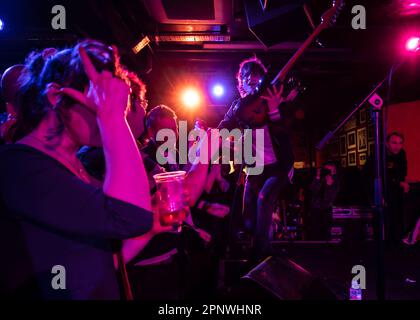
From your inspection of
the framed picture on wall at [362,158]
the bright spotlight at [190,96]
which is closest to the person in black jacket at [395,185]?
the framed picture on wall at [362,158]

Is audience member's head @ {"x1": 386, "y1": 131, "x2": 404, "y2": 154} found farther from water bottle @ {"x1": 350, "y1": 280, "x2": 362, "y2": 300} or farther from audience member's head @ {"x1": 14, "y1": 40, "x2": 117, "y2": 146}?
audience member's head @ {"x1": 14, "y1": 40, "x2": 117, "y2": 146}

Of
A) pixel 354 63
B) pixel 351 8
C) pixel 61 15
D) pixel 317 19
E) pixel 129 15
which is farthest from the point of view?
pixel 354 63

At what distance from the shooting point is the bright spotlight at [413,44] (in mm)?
2484

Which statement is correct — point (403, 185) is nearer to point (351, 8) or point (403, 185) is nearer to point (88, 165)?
point (351, 8)

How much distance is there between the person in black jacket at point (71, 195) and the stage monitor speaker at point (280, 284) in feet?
2.75

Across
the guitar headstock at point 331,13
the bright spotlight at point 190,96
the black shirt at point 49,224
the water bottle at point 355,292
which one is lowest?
the water bottle at point 355,292

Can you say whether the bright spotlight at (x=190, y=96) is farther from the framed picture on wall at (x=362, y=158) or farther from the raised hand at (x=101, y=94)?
the raised hand at (x=101, y=94)

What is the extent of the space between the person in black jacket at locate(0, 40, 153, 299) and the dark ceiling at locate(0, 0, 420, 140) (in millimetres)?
2375

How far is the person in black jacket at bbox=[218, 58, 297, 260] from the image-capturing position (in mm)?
2887

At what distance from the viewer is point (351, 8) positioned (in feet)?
13.2

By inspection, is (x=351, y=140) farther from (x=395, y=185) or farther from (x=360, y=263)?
(x=360, y=263)

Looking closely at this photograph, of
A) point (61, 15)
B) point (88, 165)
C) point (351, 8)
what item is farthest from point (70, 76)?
point (351, 8)

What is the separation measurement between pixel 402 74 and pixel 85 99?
26.1 feet

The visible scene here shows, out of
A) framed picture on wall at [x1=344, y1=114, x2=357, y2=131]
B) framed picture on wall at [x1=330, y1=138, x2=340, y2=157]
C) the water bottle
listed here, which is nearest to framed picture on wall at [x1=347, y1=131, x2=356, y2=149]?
framed picture on wall at [x1=344, y1=114, x2=357, y2=131]
